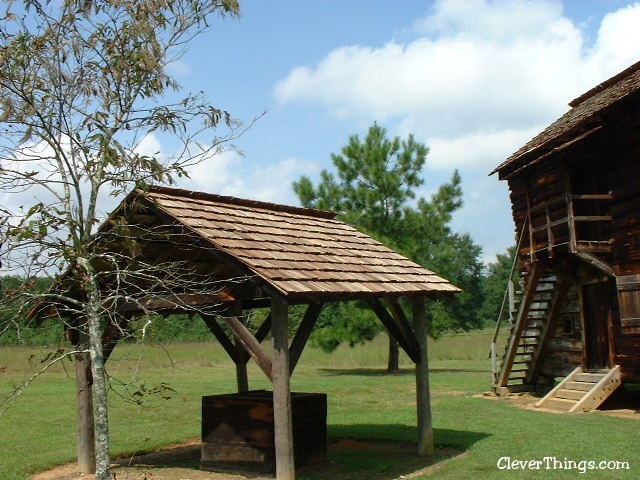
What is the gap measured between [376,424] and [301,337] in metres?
5.95

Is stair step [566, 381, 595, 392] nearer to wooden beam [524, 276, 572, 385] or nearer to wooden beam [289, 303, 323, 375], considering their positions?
wooden beam [524, 276, 572, 385]

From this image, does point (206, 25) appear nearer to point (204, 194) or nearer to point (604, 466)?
point (204, 194)

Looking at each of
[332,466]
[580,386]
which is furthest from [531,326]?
[332,466]

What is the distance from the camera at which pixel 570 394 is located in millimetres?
16656

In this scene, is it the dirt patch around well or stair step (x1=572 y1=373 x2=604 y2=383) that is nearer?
the dirt patch around well

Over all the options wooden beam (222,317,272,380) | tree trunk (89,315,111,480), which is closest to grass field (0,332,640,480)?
tree trunk (89,315,111,480)

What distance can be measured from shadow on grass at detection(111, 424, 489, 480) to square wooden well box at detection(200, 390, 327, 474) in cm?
18

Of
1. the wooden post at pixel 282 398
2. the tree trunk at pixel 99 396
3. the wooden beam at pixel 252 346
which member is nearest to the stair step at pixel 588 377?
the wooden post at pixel 282 398

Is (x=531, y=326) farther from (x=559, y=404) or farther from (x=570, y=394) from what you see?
(x=559, y=404)

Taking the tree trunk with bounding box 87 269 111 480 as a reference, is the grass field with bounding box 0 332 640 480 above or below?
below

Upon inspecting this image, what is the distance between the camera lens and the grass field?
991 centimetres

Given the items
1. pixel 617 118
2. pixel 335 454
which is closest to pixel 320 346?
pixel 617 118

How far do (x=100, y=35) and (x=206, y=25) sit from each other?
1.23m

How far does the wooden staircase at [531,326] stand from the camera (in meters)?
19.0
